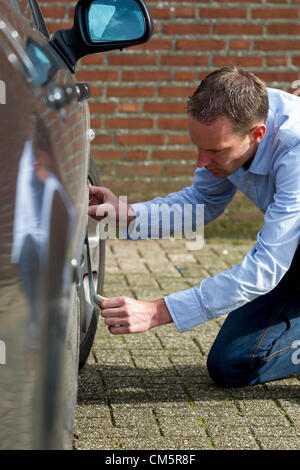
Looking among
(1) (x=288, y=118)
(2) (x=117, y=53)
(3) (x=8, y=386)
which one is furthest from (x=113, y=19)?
(2) (x=117, y=53)

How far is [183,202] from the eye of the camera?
136 inches

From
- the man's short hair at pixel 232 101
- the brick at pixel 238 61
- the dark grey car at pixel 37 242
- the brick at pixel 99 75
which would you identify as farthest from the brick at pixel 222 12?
the dark grey car at pixel 37 242

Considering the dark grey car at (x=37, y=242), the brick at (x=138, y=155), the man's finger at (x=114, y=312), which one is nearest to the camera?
the dark grey car at (x=37, y=242)

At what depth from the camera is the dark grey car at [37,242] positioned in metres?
1.51

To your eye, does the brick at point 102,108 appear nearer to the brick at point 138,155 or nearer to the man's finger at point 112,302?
the brick at point 138,155

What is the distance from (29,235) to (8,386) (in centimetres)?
32

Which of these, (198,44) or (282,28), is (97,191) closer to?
(198,44)

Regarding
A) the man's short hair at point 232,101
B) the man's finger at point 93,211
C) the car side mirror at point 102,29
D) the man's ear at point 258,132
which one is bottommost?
the man's finger at point 93,211

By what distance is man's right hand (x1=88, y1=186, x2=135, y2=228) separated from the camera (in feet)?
10.3

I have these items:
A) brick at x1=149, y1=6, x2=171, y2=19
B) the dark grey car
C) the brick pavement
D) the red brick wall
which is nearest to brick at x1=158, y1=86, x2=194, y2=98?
the red brick wall

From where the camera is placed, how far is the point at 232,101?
2.77m

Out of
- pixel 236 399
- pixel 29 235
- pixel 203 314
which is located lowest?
pixel 236 399

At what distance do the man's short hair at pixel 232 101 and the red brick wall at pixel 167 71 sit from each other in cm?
314

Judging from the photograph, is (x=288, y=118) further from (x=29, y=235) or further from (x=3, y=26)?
(x=29, y=235)
